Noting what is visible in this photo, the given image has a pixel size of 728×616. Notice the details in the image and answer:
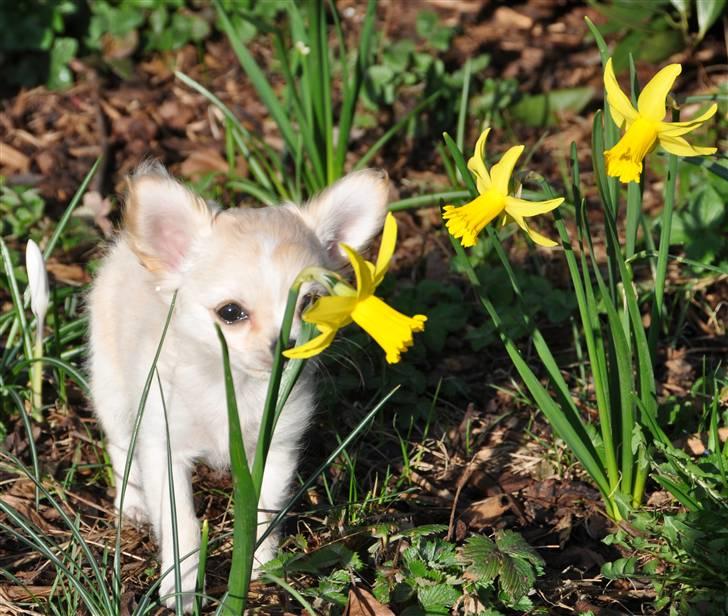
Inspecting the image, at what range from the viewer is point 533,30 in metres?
5.61

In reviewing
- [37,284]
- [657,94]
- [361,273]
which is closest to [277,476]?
[37,284]

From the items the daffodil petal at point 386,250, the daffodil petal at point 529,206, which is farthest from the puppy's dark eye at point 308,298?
the daffodil petal at point 386,250

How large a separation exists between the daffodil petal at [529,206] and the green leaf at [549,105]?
2898 millimetres

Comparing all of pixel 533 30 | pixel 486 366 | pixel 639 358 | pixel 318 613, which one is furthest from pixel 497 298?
pixel 533 30

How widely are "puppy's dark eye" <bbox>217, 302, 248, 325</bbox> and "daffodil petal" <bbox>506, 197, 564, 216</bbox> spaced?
67cm

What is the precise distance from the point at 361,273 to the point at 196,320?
2.85 feet

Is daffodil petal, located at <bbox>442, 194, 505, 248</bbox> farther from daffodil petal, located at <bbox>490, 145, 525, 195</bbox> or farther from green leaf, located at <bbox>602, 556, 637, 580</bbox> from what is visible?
green leaf, located at <bbox>602, 556, 637, 580</bbox>

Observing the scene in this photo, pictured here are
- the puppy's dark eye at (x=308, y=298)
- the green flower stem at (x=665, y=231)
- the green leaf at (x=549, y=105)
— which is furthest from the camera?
the green leaf at (x=549, y=105)

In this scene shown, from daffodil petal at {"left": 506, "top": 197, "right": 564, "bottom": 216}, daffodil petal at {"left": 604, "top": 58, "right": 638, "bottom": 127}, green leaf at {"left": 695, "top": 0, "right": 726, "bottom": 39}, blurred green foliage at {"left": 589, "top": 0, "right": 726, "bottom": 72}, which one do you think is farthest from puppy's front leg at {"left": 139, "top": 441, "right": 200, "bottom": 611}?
green leaf at {"left": 695, "top": 0, "right": 726, "bottom": 39}

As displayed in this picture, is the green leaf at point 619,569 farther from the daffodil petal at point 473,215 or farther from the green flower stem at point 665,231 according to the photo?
the daffodil petal at point 473,215

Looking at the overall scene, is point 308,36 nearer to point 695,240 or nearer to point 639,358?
point 695,240

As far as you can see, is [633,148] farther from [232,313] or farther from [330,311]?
[232,313]

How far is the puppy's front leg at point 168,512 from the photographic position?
265cm

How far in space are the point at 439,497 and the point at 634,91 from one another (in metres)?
1.32
